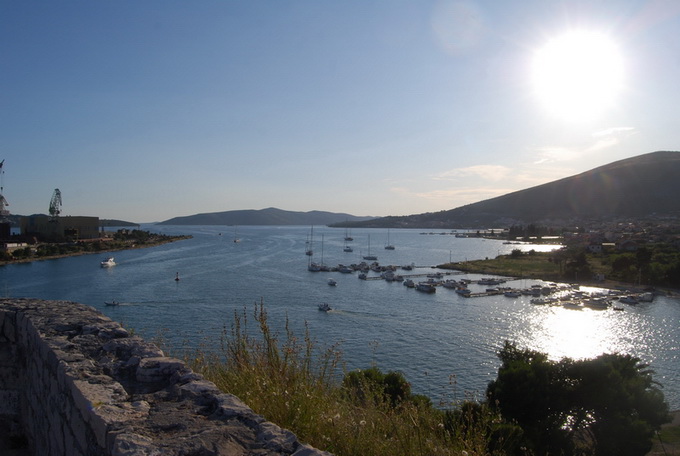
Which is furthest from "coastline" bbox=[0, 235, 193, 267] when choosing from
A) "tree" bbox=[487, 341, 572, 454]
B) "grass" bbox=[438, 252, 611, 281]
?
"tree" bbox=[487, 341, 572, 454]

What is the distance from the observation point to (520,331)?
2331 centimetres

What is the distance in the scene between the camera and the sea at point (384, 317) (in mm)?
17172

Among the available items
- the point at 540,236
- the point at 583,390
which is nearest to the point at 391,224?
the point at 540,236

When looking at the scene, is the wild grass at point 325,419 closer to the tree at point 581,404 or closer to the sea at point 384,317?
the tree at point 581,404

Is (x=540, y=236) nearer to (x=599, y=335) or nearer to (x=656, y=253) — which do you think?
(x=656, y=253)

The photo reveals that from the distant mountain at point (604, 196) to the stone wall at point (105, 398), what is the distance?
104551 mm

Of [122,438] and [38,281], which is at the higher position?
[122,438]

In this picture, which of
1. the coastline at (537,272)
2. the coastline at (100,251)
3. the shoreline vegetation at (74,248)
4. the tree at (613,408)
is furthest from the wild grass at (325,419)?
the shoreline vegetation at (74,248)

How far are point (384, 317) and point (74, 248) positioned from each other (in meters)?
47.6

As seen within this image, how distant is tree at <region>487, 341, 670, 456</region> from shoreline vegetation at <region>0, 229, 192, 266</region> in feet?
164

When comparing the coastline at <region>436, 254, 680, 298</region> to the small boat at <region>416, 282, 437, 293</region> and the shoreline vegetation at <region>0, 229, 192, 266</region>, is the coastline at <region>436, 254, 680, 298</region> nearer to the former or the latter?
the small boat at <region>416, 282, 437, 293</region>

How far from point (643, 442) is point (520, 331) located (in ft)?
47.3

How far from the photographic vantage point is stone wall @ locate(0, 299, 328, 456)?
5.69ft

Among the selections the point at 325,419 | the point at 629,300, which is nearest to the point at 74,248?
the point at 629,300
